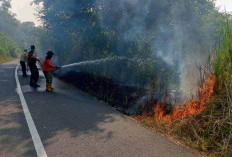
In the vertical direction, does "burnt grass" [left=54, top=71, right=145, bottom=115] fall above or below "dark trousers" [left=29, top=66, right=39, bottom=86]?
below

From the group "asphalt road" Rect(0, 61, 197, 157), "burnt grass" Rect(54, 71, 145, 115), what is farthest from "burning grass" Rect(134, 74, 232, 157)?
"burnt grass" Rect(54, 71, 145, 115)

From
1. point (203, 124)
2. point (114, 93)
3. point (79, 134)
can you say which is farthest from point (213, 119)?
point (114, 93)

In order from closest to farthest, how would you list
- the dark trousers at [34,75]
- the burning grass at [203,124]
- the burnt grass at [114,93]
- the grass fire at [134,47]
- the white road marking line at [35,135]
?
1. the white road marking line at [35,135]
2. the burning grass at [203,124]
3. the burnt grass at [114,93]
4. the grass fire at [134,47]
5. the dark trousers at [34,75]

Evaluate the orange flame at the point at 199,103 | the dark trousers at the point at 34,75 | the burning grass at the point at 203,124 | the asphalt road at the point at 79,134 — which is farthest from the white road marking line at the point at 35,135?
the dark trousers at the point at 34,75

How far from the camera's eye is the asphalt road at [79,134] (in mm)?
3576

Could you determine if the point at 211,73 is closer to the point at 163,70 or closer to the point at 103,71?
the point at 163,70

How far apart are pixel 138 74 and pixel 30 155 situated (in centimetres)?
770

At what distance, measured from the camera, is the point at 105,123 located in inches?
196

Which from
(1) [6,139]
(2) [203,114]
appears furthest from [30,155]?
(2) [203,114]

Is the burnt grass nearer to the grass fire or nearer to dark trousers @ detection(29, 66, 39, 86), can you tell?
the grass fire

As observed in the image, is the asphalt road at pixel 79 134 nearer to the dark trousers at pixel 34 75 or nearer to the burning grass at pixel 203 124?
the burning grass at pixel 203 124

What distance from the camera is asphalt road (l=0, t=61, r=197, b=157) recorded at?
11.7ft

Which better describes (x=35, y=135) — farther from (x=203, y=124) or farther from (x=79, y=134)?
(x=203, y=124)

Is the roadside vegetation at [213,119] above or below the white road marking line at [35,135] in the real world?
above
